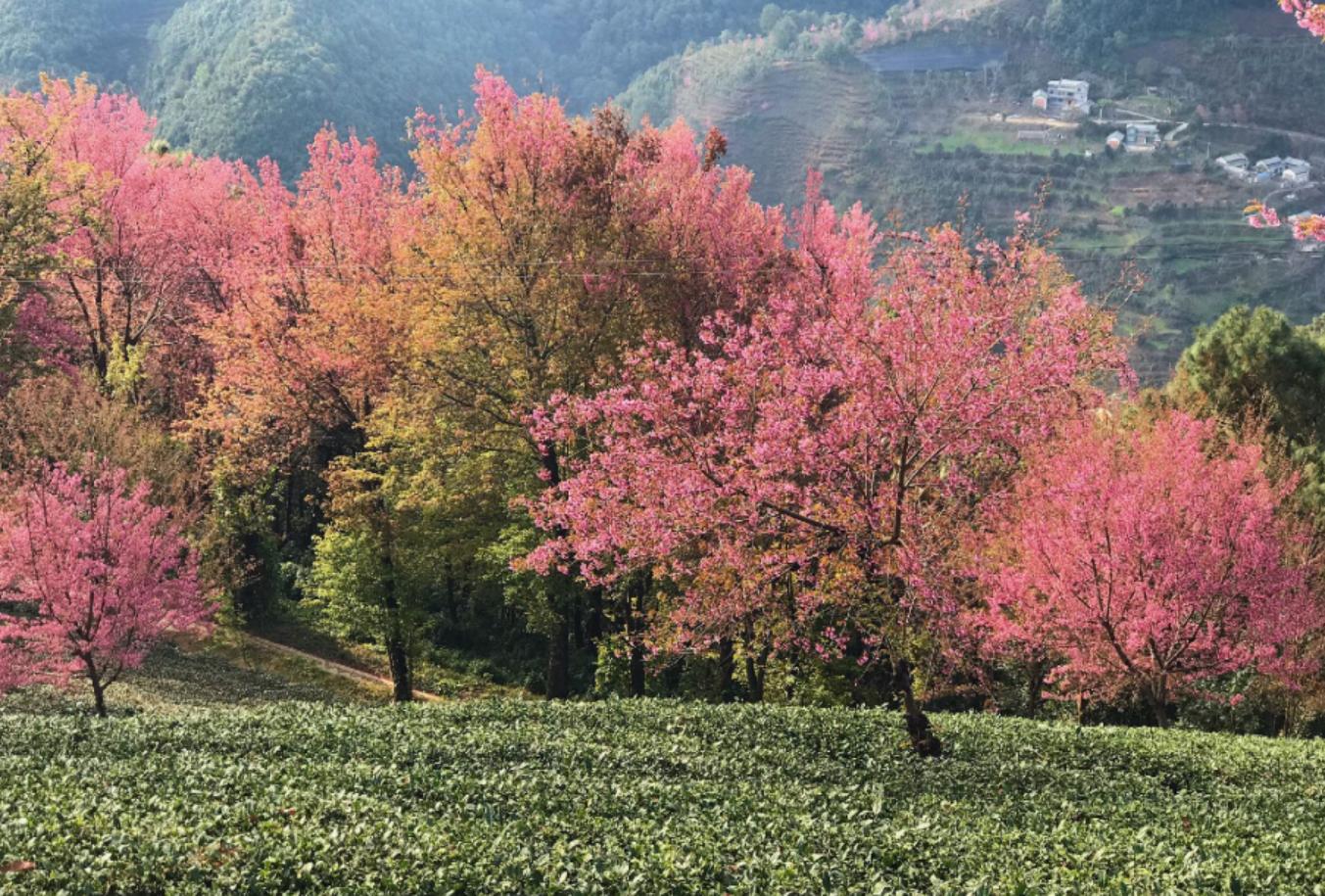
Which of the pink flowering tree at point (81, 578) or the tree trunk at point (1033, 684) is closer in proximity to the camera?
the pink flowering tree at point (81, 578)

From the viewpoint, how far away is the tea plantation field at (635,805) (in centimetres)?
788

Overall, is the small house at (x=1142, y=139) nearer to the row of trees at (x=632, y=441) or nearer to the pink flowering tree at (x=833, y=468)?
the row of trees at (x=632, y=441)

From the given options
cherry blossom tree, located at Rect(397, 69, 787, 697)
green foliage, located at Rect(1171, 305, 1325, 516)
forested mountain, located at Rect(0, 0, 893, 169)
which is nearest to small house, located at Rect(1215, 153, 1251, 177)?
forested mountain, located at Rect(0, 0, 893, 169)

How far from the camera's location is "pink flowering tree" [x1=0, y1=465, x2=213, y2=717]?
19141 millimetres

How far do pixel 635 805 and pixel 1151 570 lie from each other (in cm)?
1140

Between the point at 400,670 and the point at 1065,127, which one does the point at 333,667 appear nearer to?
the point at 400,670

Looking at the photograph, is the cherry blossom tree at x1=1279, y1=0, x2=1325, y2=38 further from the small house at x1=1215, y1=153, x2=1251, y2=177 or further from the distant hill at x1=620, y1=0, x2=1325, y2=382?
the small house at x1=1215, y1=153, x2=1251, y2=177

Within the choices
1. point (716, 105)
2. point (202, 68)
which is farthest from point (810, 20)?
point (202, 68)

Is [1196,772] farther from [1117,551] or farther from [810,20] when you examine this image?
[810,20]

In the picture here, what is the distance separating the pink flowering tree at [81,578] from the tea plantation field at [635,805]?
429 cm

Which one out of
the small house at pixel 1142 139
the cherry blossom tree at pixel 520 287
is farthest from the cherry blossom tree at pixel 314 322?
the small house at pixel 1142 139

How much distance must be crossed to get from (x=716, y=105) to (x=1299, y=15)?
426 feet

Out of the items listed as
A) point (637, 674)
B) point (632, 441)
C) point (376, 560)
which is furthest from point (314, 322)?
point (632, 441)

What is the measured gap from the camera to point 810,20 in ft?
535
